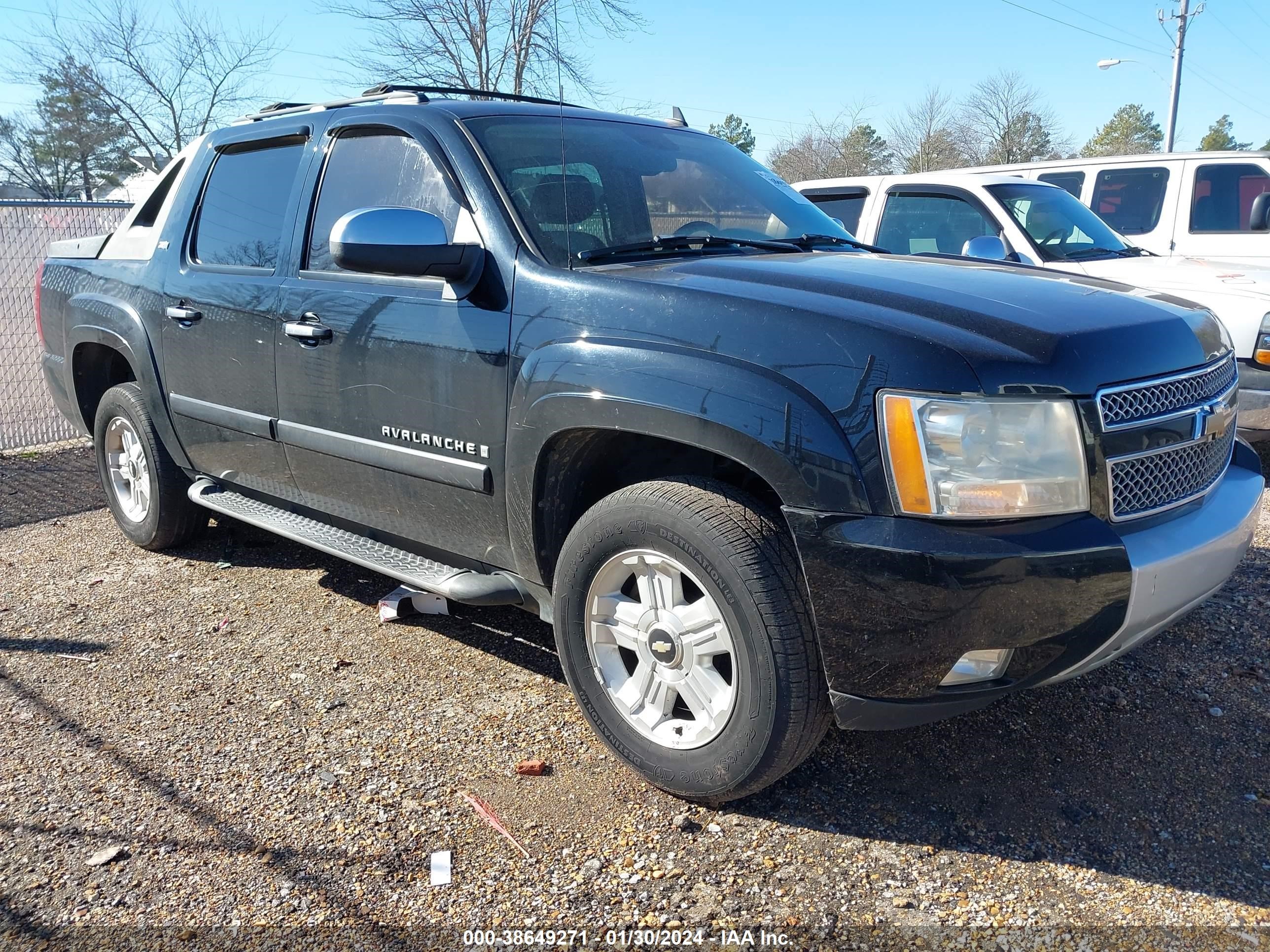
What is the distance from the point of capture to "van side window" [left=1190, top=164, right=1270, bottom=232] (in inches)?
321

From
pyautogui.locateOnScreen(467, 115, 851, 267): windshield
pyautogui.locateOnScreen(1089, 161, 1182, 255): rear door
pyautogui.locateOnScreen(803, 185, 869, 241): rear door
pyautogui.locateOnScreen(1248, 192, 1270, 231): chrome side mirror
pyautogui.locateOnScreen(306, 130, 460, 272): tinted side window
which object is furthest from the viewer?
pyautogui.locateOnScreen(1089, 161, 1182, 255): rear door

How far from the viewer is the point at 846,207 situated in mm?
7422

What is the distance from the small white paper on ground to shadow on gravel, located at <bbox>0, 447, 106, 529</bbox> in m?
4.41

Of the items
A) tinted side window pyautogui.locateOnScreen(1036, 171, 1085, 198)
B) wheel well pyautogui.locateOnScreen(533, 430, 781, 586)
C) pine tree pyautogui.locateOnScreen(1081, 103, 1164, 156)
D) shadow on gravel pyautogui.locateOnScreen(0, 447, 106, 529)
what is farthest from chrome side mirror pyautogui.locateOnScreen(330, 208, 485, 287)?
pine tree pyautogui.locateOnScreen(1081, 103, 1164, 156)

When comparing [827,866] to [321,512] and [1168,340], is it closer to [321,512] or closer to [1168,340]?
[1168,340]

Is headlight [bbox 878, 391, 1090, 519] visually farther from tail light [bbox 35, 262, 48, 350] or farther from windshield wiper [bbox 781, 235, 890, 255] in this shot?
tail light [bbox 35, 262, 48, 350]

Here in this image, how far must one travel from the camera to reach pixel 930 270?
2.96 metres

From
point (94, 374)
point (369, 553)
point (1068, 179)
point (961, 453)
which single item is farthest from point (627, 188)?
point (1068, 179)

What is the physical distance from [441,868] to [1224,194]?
8.34 m

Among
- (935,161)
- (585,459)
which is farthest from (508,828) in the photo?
(935,161)

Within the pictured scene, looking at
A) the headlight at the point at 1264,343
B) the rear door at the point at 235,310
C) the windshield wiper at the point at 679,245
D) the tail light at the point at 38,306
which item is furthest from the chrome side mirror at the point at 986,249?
the tail light at the point at 38,306

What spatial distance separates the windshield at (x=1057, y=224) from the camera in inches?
264

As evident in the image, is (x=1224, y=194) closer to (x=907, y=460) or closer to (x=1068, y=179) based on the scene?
(x=1068, y=179)

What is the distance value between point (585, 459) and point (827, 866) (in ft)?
4.14
